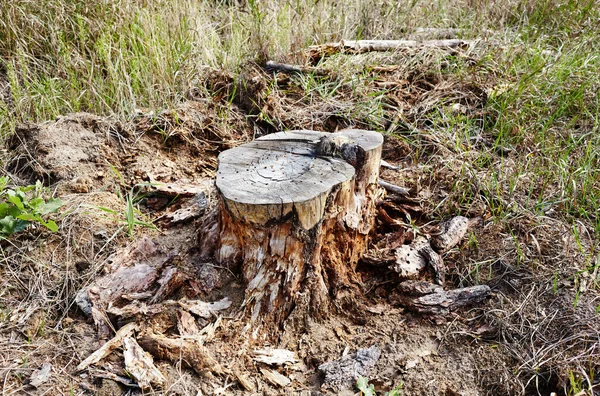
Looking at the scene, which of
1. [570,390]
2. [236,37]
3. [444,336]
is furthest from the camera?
[236,37]

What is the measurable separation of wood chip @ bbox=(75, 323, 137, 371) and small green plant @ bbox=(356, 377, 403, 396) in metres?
0.97

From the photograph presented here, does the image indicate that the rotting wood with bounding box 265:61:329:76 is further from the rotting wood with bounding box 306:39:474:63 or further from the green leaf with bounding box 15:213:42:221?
the green leaf with bounding box 15:213:42:221

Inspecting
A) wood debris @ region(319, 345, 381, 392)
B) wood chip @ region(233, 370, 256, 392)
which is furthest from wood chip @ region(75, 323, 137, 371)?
wood debris @ region(319, 345, 381, 392)

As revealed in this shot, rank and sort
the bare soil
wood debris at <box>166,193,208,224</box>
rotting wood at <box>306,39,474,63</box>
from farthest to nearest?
rotting wood at <box>306,39,474,63</box> < wood debris at <box>166,193,208,224</box> < the bare soil

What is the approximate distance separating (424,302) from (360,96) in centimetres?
170

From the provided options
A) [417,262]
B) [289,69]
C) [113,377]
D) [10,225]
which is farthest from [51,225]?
[289,69]

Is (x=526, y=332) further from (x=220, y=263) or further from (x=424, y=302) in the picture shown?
(x=220, y=263)

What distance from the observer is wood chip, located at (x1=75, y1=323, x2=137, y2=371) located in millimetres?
1944

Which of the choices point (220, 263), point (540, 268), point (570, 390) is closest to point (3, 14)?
point (220, 263)

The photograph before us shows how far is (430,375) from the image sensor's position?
6.62 feet

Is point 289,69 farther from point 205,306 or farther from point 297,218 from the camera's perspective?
point 205,306

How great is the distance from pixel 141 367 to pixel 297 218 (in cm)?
86

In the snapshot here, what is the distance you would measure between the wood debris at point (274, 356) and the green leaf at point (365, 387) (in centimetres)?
30

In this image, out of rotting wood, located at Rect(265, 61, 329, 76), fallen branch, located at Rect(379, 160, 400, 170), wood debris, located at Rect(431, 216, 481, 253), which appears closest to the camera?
wood debris, located at Rect(431, 216, 481, 253)
